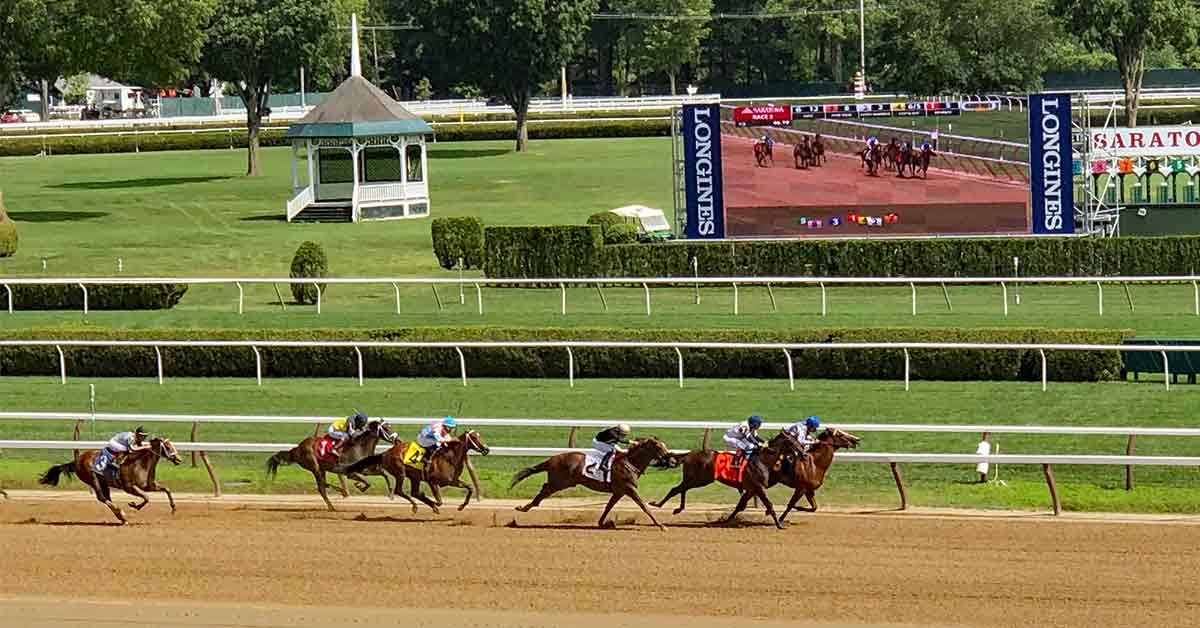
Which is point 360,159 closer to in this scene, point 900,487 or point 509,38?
point 509,38

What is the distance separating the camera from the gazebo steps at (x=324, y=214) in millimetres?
38812

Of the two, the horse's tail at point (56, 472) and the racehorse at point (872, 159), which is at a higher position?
the racehorse at point (872, 159)

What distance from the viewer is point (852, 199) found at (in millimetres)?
28297

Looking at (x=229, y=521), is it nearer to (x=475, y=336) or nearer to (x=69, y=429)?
(x=69, y=429)

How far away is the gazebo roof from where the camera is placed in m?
37.9

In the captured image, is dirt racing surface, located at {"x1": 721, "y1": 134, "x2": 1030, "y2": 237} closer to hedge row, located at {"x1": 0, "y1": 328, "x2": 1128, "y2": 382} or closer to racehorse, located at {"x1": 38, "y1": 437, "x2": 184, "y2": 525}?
hedge row, located at {"x1": 0, "y1": 328, "x2": 1128, "y2": 382}

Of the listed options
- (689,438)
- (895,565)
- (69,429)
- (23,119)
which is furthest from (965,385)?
(23,119)

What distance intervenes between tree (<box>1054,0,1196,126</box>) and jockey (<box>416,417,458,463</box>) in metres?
38.9

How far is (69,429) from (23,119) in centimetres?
5994

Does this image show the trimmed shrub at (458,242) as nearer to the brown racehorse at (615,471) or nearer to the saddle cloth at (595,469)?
the brown racehorse at (615,471)

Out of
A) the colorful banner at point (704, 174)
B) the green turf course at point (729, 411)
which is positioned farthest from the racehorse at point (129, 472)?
the colorful banner at point (704, 174)

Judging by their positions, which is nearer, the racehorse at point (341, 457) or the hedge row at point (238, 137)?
A: the racehorse at point (341, 457)

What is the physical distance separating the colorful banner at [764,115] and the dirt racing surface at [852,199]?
0.32m

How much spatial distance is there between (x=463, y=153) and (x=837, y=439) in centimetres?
4229
